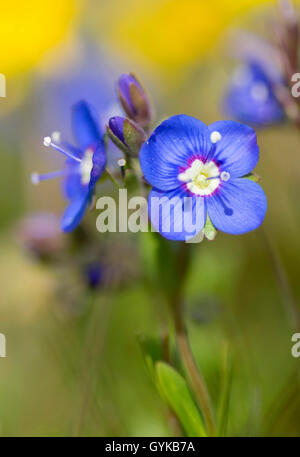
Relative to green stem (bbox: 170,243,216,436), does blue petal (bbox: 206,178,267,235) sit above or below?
above

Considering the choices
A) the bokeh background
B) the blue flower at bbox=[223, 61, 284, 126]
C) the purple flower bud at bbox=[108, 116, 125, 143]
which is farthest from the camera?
the blue flower at bbox=[223, 61, 284, 126]

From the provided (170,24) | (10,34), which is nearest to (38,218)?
(10,34)

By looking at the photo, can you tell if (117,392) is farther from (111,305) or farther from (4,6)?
(4,6)

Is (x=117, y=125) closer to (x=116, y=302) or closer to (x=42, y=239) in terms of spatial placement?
(x=42, y=239)

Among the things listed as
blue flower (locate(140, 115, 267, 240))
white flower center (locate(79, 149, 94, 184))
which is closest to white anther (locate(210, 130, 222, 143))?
blue flower (locate(140, 115, 267, 240))

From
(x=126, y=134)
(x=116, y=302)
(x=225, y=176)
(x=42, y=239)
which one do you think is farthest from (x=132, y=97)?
(x=116, y=302)

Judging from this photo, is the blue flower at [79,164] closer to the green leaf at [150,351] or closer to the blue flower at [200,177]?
the blue flower at [200,177]

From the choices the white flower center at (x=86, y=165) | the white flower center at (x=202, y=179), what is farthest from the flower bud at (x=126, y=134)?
the white flower center at (x=86, y=165)

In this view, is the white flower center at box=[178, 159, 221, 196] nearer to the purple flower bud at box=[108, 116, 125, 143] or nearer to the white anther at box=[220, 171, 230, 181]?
the white anther at box=[220, 171, 230, 181]
